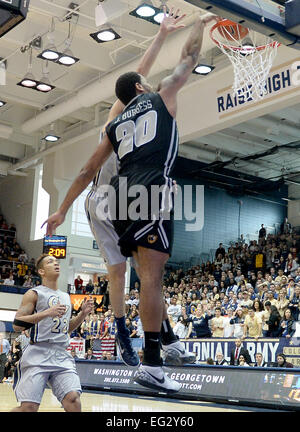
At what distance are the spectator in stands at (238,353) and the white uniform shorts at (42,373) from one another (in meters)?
8.79

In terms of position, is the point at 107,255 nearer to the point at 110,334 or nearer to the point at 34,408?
the point at 34,408

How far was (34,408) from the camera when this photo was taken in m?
5.53

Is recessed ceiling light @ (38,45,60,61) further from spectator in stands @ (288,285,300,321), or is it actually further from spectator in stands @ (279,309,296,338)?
spectator in stands @ (279,309,296,338)

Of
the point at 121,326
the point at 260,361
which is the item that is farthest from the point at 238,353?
the point at 121,326

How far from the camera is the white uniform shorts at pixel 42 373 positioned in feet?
18.3

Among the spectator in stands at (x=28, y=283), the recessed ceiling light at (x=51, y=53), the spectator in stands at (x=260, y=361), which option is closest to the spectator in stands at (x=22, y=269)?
the spectator in stands at (x=28, y=283)

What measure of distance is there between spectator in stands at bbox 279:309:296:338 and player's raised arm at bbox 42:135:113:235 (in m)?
11.6

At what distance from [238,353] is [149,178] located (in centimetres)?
1177

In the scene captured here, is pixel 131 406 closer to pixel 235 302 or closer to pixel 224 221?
pixel 235 302

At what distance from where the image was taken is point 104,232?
3.55 meters

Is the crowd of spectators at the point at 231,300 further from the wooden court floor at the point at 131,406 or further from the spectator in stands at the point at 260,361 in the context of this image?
the wooden court floor at the point at 131,406

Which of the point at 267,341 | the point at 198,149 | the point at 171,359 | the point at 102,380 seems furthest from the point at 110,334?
the point at 171,359

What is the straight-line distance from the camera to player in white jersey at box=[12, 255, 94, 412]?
557cm

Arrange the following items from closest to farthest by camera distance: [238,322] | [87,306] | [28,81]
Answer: [87,306]
[238,322]
[28,81]
